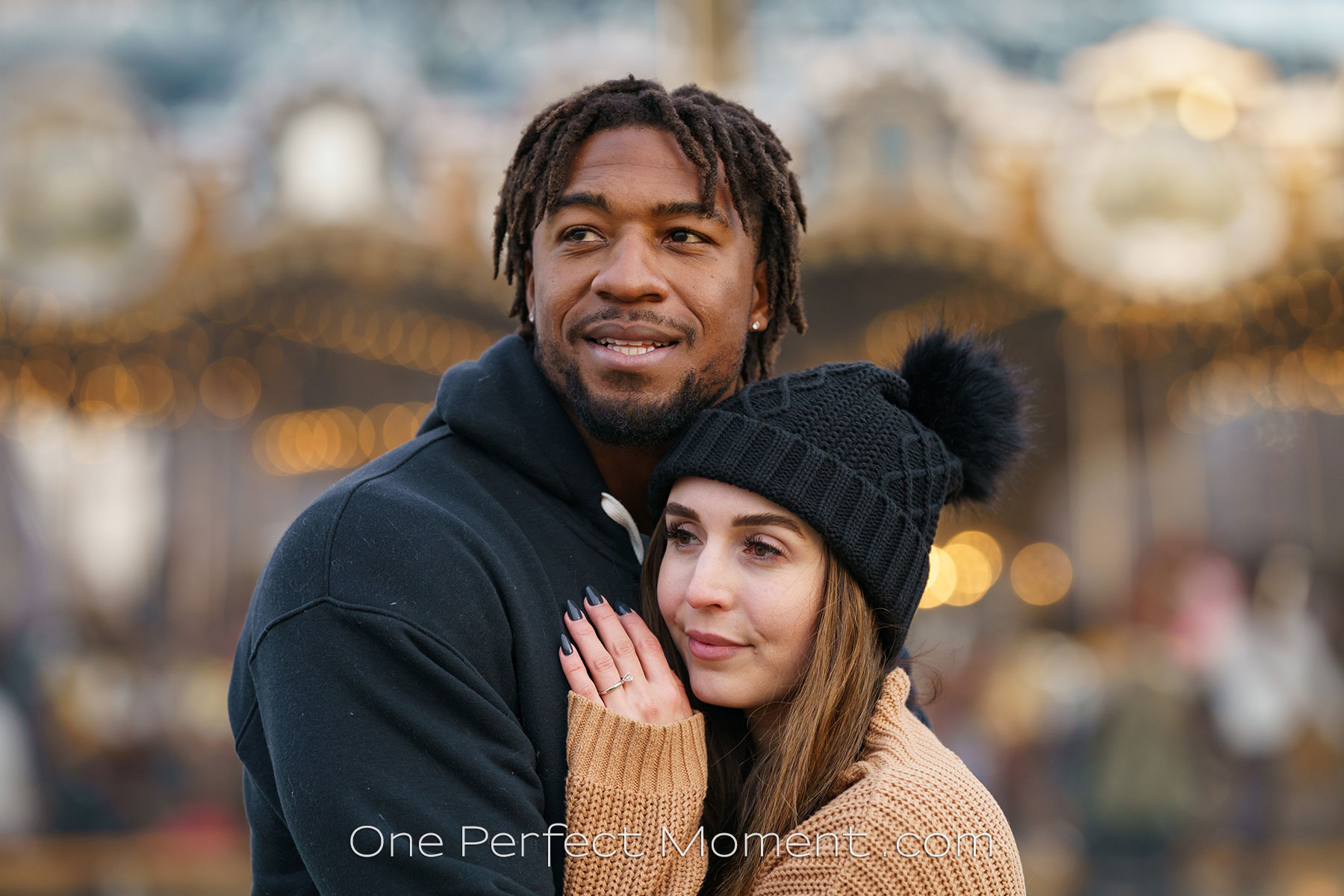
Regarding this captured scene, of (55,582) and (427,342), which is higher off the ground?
(427,342)

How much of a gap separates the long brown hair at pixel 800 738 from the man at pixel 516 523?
10.5 inches

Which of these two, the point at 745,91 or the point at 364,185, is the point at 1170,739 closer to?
the point at 745,91

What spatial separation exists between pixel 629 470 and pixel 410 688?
0.67m

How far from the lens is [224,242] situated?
22.4 ft

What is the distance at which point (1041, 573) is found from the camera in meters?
8.92

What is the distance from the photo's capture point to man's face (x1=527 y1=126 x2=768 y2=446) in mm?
2055

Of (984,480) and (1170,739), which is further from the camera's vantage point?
(1170,739)

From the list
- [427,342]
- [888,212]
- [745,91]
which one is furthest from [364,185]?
[888,212]

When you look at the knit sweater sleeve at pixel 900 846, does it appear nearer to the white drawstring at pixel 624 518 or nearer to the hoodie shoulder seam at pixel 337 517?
the white drawstring at pixel 624 518

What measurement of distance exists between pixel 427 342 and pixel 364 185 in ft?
4.95

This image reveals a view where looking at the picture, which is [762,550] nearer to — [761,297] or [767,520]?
[767,520]

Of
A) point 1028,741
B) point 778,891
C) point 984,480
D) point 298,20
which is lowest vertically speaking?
point 1028,741

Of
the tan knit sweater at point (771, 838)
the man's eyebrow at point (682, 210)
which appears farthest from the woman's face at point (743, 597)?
the man's eyebrow at point (682, 210)

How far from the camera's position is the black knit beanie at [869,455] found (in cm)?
197
